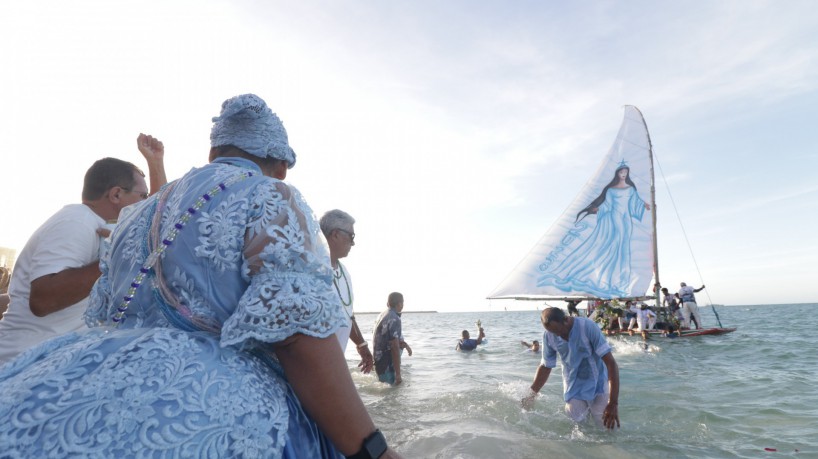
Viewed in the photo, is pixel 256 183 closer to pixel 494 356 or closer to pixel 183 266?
pixel 183 266

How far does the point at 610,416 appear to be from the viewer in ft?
17.1

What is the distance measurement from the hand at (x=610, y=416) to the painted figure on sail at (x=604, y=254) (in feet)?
Answer: 44.3

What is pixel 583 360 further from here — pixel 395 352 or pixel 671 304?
pixel 671 304

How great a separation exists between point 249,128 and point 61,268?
1.35 m

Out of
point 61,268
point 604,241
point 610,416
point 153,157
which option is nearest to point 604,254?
point 604,241

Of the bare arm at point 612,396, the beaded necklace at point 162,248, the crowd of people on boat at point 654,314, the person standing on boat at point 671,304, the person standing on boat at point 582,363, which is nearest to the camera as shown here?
the beaded necklace at point 162,248

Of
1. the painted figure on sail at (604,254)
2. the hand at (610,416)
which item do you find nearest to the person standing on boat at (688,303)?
the painted figure on sail at (604,254)

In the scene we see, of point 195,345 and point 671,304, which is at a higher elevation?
point 671,304

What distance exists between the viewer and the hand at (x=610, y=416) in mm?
5176

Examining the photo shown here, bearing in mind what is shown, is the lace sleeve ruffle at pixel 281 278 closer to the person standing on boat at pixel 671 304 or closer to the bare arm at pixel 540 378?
the bare arm at pixel 540 378

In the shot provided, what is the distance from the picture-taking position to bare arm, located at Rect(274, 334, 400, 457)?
104cm

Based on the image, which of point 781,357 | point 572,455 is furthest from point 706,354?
point 572,455

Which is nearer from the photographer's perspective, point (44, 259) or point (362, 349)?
point (44, 259)

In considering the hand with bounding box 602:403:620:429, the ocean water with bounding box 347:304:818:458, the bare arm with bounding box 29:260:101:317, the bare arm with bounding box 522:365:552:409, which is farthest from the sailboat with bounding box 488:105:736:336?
the bare arm with bounding box 29:260:101:317
